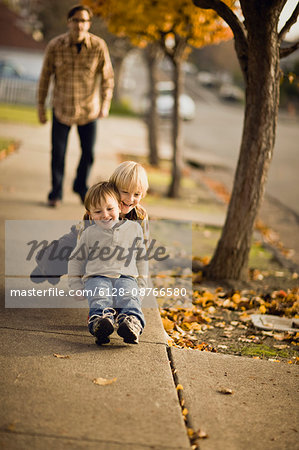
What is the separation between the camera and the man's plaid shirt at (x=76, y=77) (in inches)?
240

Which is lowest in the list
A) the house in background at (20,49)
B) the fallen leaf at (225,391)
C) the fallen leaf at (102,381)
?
the fallen leaf at (225,391)

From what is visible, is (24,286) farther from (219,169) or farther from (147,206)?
(219,169)

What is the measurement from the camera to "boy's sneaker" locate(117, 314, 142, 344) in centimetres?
336

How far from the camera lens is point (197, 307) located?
15.8 ft

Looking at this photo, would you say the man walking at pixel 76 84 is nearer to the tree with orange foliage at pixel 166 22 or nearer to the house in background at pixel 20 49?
the tree with orange foliage at pixel 166 22

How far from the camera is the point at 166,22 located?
7.88 metres

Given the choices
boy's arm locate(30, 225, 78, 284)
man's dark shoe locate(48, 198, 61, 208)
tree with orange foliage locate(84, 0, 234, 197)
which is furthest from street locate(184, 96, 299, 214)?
boy's arm locate(30, 225, 78, 284)

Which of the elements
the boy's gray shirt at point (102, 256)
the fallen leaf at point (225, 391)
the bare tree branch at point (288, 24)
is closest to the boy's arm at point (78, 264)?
the boy's gray shirt at point (102, 256)

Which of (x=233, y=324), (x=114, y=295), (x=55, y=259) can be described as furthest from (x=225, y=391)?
(x=55, y=259)

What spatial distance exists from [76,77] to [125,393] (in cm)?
417

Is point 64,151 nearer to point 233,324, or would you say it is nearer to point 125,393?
point 233,324

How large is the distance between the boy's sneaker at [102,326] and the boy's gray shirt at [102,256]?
41 centimetres

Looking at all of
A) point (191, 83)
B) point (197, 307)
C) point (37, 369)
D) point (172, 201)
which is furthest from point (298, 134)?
point (191, 83)

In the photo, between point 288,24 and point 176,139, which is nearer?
point 288,24
